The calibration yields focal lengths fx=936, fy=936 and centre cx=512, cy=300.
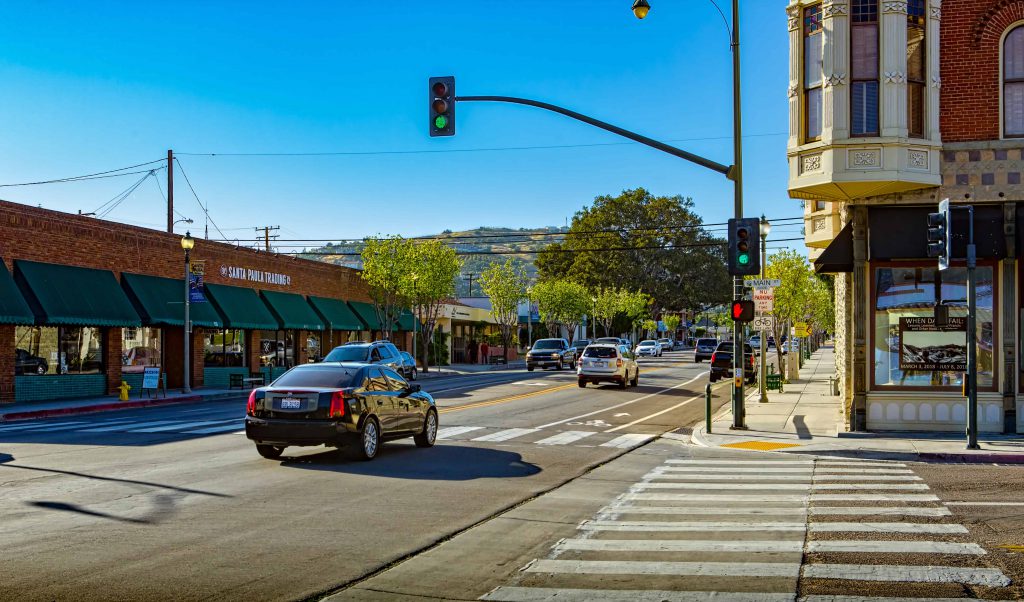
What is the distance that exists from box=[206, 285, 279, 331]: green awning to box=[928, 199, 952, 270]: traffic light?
29401mm

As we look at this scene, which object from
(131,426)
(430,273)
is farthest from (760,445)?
(430,273)

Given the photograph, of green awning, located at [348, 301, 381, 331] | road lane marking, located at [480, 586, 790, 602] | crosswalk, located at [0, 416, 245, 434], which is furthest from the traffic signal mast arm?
green awning, located at [348, 301, 381, 331]

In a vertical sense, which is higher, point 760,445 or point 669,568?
point 669,568

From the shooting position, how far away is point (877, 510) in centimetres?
1047

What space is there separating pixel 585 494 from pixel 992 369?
36.0 ft

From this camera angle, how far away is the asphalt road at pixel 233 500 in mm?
7402

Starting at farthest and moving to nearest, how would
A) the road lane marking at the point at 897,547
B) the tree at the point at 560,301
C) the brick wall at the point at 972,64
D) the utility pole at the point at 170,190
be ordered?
the tree at the point at 560,301 < the utility pole at the point at 170,190 < the brick wall at the point at 972,64 < the road lane marking at the point at 897,547

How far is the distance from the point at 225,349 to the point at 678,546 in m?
34.5

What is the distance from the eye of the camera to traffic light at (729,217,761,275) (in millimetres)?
19969

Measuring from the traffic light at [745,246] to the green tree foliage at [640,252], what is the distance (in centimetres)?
7504

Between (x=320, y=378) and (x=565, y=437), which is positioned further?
(x=565, y=437)

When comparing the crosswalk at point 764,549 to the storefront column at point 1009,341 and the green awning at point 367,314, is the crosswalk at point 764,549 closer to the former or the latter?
the storefront column at point 1009,341

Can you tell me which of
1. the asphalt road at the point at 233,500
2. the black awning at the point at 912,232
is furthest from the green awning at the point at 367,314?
the black awning at the point at 912,232

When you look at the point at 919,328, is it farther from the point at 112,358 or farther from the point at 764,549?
the point at 112,358
